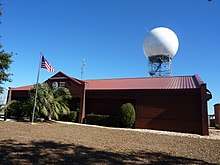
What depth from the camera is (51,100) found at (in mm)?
21625

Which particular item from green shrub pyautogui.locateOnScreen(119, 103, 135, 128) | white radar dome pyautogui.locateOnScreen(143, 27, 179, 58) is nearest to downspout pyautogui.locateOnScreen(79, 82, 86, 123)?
green shrub pyautogui.locateOnScreen(119, 103, 135, 128)

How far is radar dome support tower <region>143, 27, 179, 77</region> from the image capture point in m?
30.3

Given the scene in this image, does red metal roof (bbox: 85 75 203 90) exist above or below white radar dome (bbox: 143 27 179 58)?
below

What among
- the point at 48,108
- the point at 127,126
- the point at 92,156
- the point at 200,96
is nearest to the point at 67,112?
the point at 48,108

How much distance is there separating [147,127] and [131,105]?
257 cm

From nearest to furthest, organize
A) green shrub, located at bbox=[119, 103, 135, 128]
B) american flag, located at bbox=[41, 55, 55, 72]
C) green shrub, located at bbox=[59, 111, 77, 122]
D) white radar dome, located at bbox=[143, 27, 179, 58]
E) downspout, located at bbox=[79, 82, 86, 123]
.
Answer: green shrub, located at bbox=[119, 103, 135, 128] → american flag, located at bbox=[41, 55, 55, 72] → downspout, located at bbox=[79, 82, 86, 123] → green shrub, located at bbox=[59, 111, 77, 122] → white radar dome, located at bbox=[143, 27, 179, 58]

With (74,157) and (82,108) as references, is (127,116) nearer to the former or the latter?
(82,108)

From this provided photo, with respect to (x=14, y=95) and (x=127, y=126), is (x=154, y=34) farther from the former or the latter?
(x=14, y=95)

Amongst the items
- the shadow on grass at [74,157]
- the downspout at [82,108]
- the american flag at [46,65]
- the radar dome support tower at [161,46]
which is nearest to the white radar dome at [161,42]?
the radar dome support tower at [161,46]

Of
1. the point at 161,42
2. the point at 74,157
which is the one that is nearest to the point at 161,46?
the point at 161,42

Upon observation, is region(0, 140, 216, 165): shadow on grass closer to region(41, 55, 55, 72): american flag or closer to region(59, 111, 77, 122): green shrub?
region(41, 55, 55, 72): american flag

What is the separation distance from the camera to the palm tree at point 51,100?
21.1 meters

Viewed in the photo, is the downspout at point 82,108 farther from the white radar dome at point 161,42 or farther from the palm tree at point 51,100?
the white radar dome at point 161,42

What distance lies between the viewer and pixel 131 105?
2064 cm
